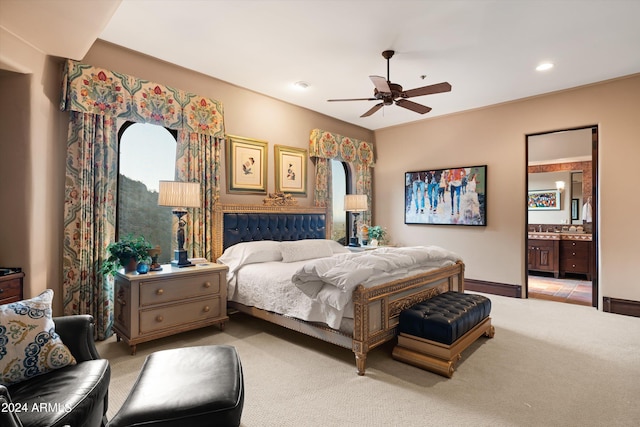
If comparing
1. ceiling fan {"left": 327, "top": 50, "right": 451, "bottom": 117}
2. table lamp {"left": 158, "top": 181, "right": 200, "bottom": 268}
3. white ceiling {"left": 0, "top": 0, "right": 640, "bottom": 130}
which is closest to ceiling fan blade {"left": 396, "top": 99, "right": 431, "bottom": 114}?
ceiling fan {"left": 327, "top": 50, "right": 451, "bottom": 117}

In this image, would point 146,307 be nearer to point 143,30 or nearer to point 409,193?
point 143,30

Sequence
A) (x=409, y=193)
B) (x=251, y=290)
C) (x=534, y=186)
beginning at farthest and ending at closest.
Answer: (x=534, y=186) → (x=409, y=193) → (x=251, y=290)

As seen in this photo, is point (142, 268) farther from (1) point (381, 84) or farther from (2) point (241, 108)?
(1) point (381, 84)

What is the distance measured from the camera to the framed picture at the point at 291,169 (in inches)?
204

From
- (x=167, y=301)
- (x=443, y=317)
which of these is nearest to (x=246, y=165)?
(x=167, y=301)

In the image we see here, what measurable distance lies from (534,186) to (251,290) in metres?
7.67

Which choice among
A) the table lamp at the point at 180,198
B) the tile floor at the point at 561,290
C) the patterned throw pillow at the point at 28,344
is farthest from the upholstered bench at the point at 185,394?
the tile floor at the point at 561,290

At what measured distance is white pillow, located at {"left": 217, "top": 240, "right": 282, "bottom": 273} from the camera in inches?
155

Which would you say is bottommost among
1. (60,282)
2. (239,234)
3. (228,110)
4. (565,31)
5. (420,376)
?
(420,376)

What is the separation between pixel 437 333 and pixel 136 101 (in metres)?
3.81

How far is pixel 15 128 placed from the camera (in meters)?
2.84

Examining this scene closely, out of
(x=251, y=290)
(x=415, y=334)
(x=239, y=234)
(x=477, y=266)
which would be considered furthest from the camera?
(x=477, y=266)

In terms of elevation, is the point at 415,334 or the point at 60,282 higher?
the point at 60,282

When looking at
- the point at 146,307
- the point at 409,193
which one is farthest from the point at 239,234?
the point at 409,193
